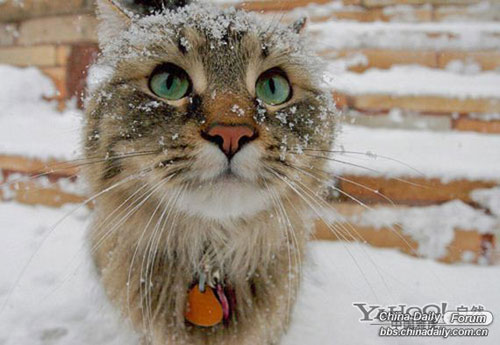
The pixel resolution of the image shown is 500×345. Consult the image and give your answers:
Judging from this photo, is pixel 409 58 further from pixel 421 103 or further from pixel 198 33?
pixel 198 33

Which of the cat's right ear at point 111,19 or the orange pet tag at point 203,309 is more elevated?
the cat's right ear at point 111,19

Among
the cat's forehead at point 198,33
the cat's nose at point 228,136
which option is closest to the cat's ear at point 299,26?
the cat's forehead at point 198,33

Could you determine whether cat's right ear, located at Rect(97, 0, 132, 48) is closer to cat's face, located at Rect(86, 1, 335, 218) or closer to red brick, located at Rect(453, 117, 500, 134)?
cat's face, located at Rect(86, 1, 335, 218)

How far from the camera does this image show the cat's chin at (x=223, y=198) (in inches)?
30.4

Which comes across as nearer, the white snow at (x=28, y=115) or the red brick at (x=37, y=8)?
the white snow at (x=28, y=115)

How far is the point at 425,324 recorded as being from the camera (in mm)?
1149

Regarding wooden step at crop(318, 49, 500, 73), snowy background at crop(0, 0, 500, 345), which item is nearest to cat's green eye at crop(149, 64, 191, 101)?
snowy background at crop(0, 0, 500, 345)

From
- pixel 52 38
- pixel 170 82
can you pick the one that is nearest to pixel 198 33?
pixel 170 82

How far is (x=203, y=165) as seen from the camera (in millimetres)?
744

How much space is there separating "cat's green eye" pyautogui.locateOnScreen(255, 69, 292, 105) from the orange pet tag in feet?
1.57

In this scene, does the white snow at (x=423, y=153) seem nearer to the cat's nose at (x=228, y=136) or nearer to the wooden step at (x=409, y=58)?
the wooden step at (x=409, y=58)

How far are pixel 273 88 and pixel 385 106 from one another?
1.23m

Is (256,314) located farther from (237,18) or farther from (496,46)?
(496,46)

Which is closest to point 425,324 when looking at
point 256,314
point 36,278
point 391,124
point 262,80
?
point 256,314
